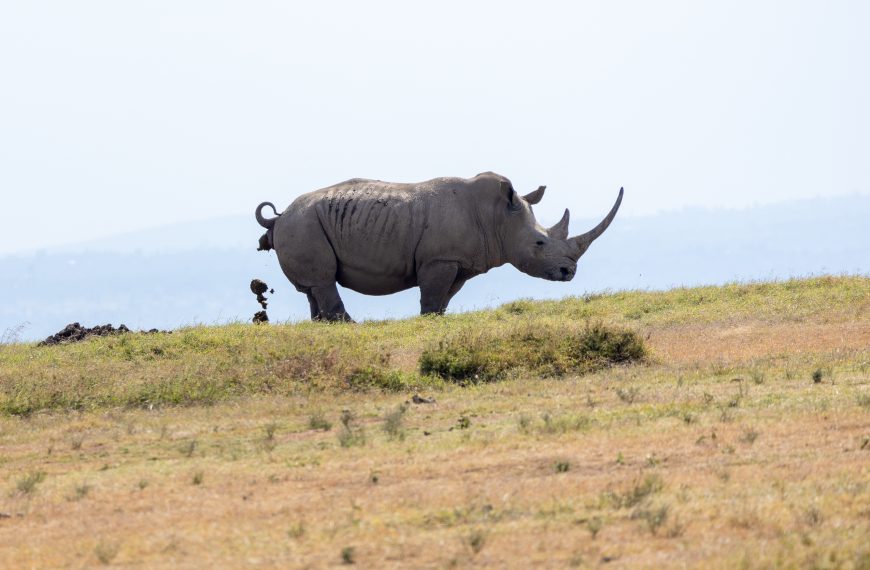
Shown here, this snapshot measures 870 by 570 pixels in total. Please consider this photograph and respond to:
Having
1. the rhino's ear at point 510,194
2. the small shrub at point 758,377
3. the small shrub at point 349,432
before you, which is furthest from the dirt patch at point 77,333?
the small shrub at point 758,377

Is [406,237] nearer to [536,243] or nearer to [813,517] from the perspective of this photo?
[536,243]

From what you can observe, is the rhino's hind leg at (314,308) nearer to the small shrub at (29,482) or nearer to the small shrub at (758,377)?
the small shrub at (758,377)

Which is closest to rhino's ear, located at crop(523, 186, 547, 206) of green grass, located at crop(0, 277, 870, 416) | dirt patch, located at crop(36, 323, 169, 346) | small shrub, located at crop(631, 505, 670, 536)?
green grass, located at crop(0, 277, 870, 416)

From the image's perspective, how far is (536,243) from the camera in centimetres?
2680

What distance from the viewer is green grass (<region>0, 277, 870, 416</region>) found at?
17.7m

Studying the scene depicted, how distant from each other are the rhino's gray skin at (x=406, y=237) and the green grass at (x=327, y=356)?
2.17m

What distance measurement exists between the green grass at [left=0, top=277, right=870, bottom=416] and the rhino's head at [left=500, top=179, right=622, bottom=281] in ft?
8.87

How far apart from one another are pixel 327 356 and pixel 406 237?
7.76 meters

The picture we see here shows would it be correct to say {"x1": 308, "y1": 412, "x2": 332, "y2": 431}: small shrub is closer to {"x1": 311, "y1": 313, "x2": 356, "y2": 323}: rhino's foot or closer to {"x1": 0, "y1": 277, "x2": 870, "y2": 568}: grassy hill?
{"x1": 0, "y1": 277, "x2": 870, "y2": 568}: grassy hill

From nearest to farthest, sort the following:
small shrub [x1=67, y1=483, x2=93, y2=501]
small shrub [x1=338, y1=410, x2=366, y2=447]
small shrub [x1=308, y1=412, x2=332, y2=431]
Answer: small shrub [x1=67, y1=483, x2=93, y2=501] < small shrub [x1=338, y1=410, x2=366, y2=447] < small shrub [x1=308, y1=412, x2=332, y2=431]

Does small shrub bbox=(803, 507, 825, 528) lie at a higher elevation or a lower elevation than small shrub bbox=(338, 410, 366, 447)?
lower

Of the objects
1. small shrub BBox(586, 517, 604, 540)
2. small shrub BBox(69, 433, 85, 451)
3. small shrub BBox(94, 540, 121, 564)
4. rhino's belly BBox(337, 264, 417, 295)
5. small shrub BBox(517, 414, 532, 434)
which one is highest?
rhino's belly BBox(337, 264, 417, 295)

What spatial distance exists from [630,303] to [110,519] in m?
14.9

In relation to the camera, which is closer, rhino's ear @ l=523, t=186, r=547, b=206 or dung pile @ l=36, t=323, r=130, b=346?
dung pile @ l=36, t=323, r=130, b=346
